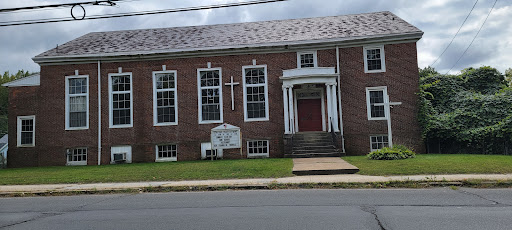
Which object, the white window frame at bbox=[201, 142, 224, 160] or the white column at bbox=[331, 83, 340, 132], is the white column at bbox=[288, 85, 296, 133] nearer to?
the white column at bbox=[331, 83, 340, 132]

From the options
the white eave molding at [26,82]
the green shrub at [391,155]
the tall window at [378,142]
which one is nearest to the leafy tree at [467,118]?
the tall window at [378,142]

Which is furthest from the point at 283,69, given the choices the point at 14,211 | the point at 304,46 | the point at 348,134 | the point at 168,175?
the point at 14,211

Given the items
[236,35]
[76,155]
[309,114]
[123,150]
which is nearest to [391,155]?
[309,114]

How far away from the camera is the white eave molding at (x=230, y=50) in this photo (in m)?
19.2

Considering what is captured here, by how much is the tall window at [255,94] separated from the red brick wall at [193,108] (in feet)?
0.95

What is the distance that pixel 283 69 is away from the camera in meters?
20.0

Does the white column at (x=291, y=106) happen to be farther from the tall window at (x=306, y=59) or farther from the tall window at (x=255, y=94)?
the tall window at (x=306, y=59)

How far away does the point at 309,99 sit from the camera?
807 inches

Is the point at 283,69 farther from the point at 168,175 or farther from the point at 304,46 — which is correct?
the point at 168,175

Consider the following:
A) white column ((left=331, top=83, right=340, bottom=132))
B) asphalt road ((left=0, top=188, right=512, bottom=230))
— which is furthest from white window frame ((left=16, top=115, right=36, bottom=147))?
white column ((left=331, top=83, right=340, bottom=132))

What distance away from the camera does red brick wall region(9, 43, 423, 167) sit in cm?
1933

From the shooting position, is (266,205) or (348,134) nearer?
(266,205)

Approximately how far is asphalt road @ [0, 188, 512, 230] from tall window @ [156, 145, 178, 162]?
10.9 meters

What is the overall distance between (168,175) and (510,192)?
9.95 m
